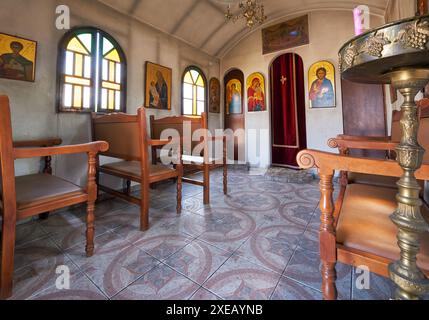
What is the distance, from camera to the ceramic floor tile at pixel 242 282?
3.60 ft

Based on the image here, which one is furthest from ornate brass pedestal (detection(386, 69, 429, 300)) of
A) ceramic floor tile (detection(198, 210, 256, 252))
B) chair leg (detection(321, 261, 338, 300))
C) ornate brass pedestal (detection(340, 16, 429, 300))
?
ceramic floor tile (detection(198, 210, 256, 252))

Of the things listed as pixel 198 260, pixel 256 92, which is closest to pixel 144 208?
pixel 198 260

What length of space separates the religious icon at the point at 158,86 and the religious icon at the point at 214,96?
1.46 meters

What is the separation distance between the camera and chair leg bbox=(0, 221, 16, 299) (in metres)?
1.07

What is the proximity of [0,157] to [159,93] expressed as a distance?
2.92 meters

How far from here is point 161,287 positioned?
1.16 m

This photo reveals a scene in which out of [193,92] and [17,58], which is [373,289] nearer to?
[17,58]

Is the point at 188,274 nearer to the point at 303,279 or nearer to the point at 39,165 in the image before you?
the point at 303,279

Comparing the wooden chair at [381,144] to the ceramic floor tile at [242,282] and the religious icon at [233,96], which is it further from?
the religious icon at [233,96]

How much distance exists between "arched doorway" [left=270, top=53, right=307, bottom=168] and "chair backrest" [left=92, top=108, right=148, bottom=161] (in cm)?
354
